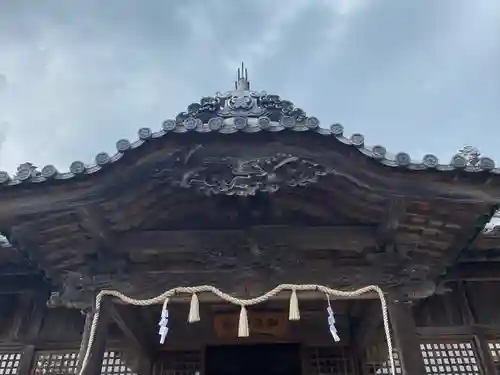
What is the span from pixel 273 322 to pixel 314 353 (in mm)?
828

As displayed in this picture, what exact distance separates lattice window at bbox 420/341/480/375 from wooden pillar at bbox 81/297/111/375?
4.47m

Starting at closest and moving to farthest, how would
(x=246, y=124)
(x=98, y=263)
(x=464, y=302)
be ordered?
1. (x=246, y=124)
2. (x=98, y=263)
3. (x=464, y=302)

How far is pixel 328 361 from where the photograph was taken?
7691 mm

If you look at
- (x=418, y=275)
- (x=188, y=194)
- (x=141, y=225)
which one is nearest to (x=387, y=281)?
(x=418, y=275)

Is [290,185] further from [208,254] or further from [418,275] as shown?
[418,275]

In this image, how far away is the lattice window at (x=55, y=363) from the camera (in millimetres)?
7141

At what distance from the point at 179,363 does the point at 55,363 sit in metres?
1.81

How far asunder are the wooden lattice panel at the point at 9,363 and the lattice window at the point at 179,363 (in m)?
2.01

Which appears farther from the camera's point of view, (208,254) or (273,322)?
(273,322)

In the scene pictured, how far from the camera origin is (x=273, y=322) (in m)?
7.66

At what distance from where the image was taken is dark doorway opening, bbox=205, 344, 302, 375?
868cm

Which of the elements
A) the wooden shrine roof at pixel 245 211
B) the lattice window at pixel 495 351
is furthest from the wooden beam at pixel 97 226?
the lattice window at pixel 495 351

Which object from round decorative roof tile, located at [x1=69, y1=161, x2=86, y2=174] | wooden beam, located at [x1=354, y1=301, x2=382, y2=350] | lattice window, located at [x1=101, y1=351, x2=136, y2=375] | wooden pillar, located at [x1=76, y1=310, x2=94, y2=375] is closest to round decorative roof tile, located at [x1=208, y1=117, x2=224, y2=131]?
round decorative roof tile, located at [x1=69, y1=161, x2=86, y2=174]

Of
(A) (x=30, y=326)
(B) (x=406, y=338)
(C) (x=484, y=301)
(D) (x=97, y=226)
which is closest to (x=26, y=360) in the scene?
(A) (x=30, y=326)
